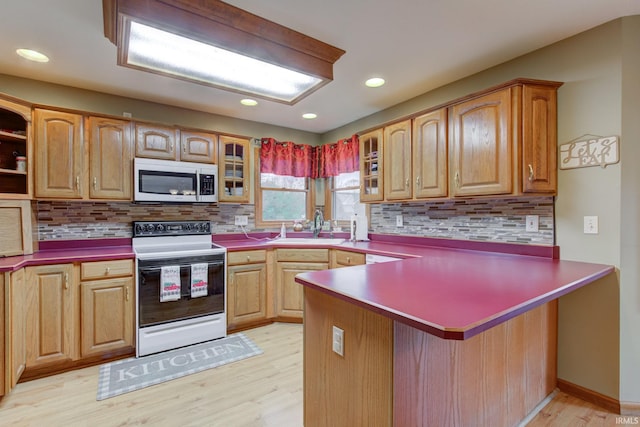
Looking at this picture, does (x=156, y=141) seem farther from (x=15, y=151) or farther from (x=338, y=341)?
(x=338, y=341)

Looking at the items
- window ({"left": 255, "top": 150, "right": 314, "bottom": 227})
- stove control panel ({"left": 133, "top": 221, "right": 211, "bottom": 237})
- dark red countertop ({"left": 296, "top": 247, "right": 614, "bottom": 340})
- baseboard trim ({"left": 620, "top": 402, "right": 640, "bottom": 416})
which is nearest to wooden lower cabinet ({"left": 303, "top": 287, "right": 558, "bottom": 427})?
dark red countertop ({"left": 296, "top": 247, "right": 614, "bottom": 340})

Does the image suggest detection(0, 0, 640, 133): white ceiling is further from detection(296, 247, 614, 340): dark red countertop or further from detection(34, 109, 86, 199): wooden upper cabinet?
detection(296, 247, 614, 340): dark red countertop

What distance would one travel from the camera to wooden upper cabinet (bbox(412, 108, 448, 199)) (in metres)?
2.49

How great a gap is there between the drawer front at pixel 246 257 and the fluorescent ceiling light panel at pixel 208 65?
1.56 meters

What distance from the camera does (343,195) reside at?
4.09 meters

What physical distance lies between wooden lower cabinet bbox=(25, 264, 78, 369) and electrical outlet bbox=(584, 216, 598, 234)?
11.9 feet

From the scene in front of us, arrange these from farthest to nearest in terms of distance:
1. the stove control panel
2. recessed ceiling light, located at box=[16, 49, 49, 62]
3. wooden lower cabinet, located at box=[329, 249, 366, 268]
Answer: the stove control panel
wooden lower cabinet, located at box=[329, 249, 366, 268]
recessed ceiling light, located at box=[16, 49, 49, 62]

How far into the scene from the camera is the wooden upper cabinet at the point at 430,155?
2488 mm

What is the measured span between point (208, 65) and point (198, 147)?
1350mm

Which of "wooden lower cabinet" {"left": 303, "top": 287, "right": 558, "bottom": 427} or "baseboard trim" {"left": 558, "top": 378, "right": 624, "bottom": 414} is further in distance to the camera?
"baseboard trim" {"left": 558, "top": 378, "right": 624, "bottom": 414}

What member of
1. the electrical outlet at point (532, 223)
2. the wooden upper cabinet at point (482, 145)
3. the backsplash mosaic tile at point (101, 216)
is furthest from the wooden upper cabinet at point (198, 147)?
the electrical outlet at point (532, 223)

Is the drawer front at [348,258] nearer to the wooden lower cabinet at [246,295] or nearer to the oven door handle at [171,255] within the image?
the wooden lower cabinet at [246,295]

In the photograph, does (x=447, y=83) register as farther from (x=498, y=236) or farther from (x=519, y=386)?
(x=519, y=386)

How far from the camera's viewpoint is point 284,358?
2539 millimetres
